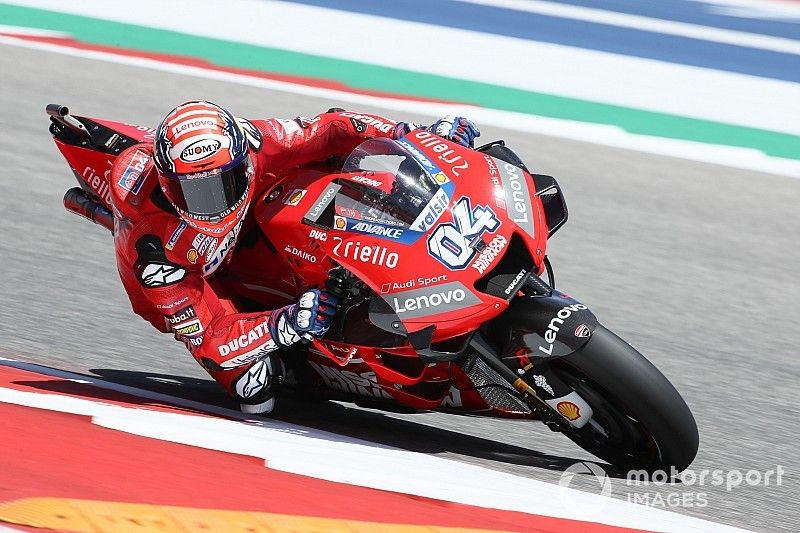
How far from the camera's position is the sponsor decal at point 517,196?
4.44 meters

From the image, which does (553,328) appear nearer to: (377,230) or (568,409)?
(568,409)

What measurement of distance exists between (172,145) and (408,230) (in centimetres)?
93

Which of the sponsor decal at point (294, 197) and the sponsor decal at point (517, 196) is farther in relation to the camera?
the sponsor decal at point (294, 197)

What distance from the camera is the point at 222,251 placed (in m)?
4.86

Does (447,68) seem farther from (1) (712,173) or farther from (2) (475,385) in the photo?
(2) (475,385)

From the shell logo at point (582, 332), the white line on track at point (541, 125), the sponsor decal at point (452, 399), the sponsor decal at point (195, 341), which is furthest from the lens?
the white line on track at point (541, 125)

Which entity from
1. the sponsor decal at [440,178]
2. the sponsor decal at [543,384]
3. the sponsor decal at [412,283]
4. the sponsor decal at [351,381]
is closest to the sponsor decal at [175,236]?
the sponsor decal at [351,381]

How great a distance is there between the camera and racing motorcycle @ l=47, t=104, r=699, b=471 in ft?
14.1

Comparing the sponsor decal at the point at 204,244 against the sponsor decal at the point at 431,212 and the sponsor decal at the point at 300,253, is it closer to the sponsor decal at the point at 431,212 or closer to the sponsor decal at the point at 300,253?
the sponsor decal at the point at 300,253

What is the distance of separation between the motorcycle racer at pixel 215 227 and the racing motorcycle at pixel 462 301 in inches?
7.2

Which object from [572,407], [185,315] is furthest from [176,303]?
[572,407]

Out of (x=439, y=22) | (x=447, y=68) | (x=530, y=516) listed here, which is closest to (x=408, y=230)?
(x=530, y=516)

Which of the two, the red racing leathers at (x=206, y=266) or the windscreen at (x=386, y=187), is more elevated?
the windscreen at (x=386, y=187)

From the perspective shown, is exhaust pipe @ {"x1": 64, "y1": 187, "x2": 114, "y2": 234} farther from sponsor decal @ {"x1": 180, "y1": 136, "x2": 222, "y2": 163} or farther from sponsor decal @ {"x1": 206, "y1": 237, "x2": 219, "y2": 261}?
sponsor decal @ {"x1": 180, "y1": 136, "x2": 222, "y2": 163}
